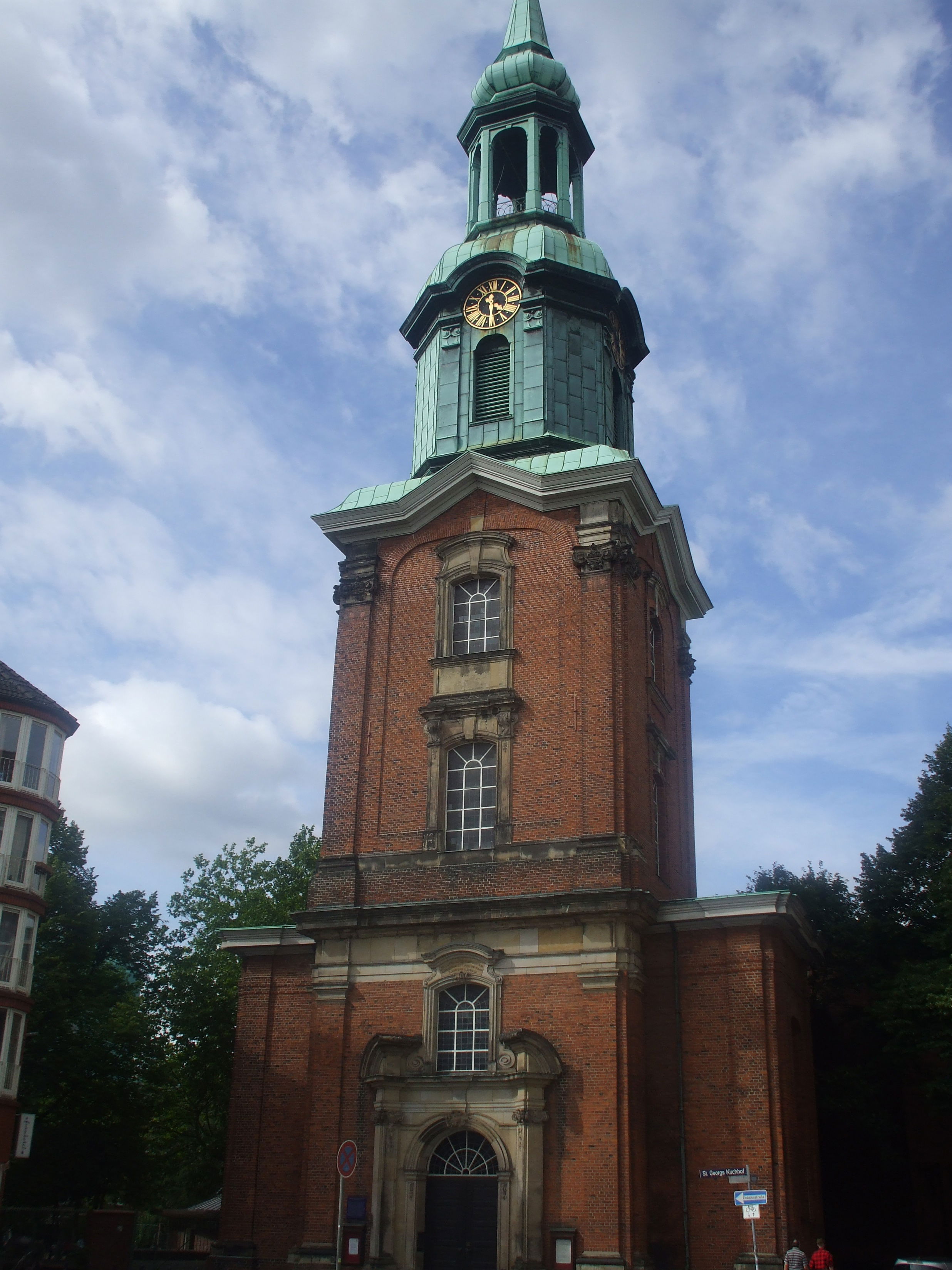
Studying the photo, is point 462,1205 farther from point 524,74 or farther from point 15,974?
point 524,74

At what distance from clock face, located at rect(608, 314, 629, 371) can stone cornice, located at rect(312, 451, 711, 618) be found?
472cm

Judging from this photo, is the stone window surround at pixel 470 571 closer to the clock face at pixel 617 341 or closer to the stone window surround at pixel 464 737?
the stone window surround at pixel 464 737

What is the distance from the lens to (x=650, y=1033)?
76.6 feet

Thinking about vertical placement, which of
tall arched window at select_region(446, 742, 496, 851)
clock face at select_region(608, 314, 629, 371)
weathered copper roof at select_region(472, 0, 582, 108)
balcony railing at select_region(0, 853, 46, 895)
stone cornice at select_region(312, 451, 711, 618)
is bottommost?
balcony railing at select_region(0, 853, 46, 895)

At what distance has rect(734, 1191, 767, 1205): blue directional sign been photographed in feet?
65.5

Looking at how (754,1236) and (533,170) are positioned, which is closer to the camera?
(754,1236)

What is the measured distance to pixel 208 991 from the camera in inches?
1531

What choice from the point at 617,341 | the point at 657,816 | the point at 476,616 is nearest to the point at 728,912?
the point at 657,816

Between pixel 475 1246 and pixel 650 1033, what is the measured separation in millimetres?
4772

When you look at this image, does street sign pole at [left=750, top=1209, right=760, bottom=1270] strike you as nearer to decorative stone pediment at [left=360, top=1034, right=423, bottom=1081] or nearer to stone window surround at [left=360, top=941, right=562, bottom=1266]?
stone window surround at [left=360, top=941, right=562, bottom=1266]

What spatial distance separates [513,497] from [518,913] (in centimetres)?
915

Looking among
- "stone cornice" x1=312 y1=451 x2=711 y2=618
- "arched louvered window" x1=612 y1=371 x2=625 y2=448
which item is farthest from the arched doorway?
"arched louvered window" x1=612 y1=371 x2=625 y2=448

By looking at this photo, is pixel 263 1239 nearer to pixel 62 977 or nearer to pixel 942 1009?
pixel 62 977

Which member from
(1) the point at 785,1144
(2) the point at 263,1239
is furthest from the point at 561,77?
(2) the point at 263,1239
